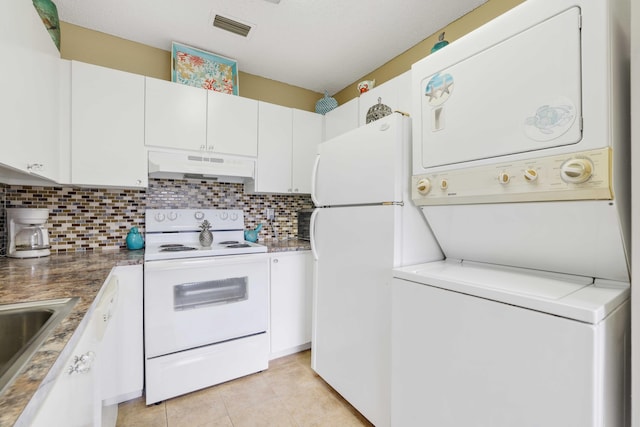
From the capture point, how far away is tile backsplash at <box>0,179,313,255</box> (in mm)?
1952

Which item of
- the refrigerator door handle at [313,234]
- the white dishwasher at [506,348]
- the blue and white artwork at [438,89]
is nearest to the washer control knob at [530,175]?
the white dishwasher at [506,348]

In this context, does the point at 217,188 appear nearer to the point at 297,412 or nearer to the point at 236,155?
the point at 236,155

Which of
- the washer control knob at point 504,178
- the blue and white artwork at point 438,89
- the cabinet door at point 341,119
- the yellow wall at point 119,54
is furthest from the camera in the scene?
the cabinet door at point 341,119

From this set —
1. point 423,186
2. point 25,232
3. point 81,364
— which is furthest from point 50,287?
point 423,186

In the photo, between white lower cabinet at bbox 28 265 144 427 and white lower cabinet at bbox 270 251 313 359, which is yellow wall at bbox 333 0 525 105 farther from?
white lower cabinet at bbox 28 265 144 427

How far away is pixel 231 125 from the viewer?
2326 mm

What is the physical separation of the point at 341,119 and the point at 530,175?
6.05 feet

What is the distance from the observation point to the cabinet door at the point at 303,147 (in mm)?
2668

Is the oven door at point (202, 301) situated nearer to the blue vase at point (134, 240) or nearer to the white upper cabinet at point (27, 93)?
the blue vase at point (134, 240)

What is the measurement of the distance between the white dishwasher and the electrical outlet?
1.78 m

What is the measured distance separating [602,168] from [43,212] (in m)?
2.74

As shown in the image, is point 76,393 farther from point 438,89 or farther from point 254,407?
point 438,89

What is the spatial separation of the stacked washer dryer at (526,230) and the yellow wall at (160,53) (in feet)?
3.01

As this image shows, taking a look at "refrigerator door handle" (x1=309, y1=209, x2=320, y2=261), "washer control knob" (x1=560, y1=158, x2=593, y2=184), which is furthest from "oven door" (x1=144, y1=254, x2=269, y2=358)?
"washer control knob" (x1=560, y1=158, x2=593, y2=184)
